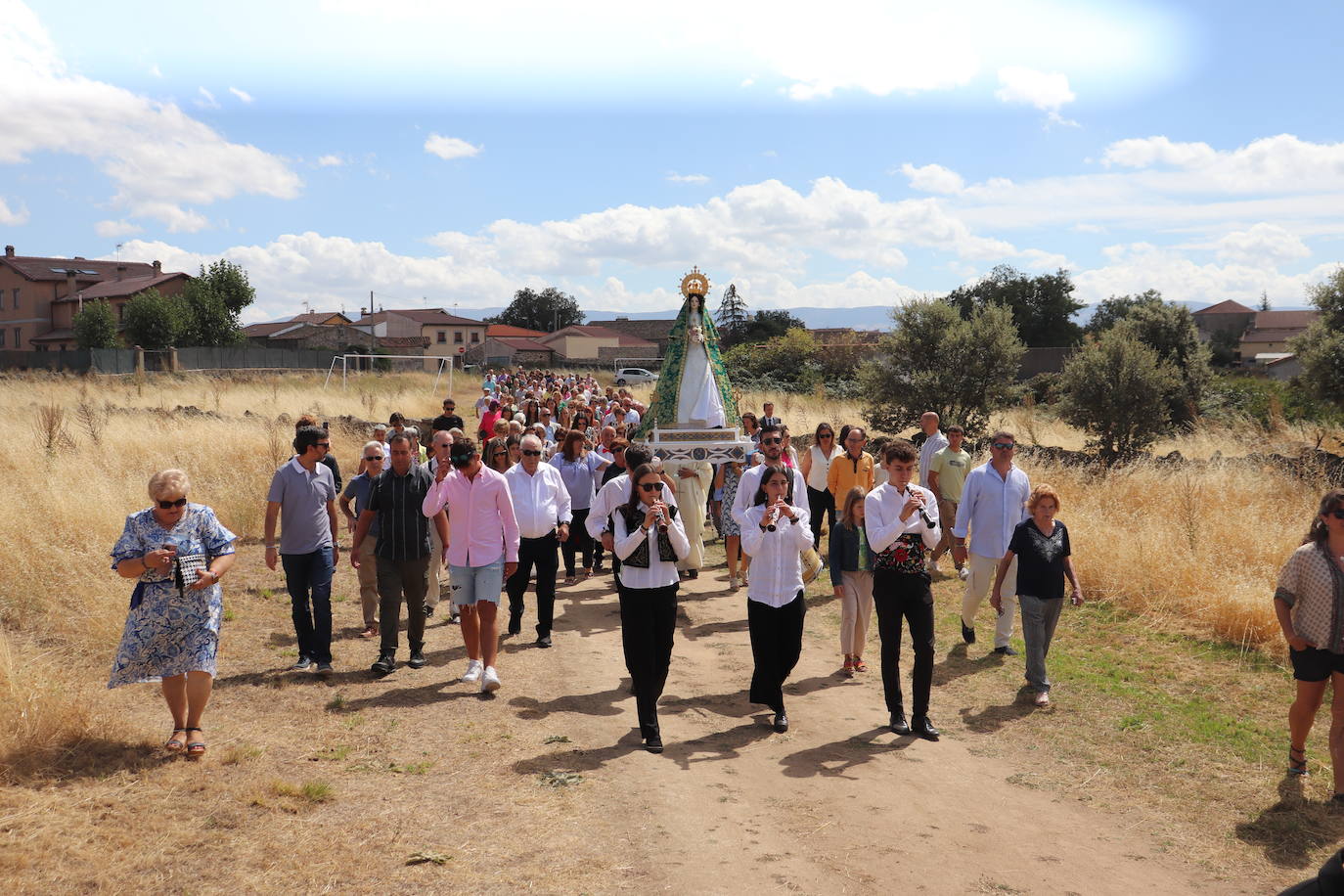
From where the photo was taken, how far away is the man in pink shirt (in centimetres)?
737

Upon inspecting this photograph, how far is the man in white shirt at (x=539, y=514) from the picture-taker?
8531 millimetres

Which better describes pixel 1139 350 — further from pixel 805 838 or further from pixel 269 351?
pixel 269 351

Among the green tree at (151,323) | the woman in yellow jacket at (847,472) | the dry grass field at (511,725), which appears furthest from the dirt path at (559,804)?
the green tree at (151,323)

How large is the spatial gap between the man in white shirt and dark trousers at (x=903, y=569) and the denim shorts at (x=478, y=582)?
2756mm

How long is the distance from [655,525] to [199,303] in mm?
58275

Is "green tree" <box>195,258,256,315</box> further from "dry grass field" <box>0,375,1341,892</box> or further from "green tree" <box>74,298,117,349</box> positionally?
"dry grass field" <box>0,375,1341,892</box>

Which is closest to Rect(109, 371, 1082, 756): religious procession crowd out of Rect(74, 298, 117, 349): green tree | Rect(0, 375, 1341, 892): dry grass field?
Rect(0, 375, 1341, 892): dry grass field

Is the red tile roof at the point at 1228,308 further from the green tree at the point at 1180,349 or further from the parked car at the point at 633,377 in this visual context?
the green tree at the point at 1180,349

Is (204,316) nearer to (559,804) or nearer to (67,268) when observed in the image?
(67,268)

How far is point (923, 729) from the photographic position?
267 inches

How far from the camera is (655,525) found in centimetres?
648

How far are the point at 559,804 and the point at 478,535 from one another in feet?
8.10

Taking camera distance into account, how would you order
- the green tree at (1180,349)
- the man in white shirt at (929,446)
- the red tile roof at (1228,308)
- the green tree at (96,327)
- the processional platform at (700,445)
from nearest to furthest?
the man in white shirt at (929,446) < the processional platform at (700,445) < the green tree at (1180,349) < the green tree at (96,327) < the red tile roof at (1228,308)

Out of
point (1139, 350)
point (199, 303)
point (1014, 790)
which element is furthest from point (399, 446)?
point (199, 303)
